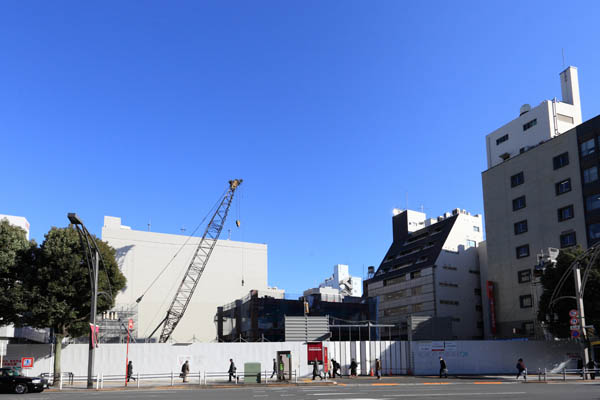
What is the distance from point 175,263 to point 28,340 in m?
43.0

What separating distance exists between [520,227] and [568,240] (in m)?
8.49

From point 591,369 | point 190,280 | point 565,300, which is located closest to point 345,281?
point 190,280

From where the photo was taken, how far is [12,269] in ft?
132

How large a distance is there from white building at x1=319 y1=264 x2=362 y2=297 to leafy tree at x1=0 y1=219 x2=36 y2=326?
125m

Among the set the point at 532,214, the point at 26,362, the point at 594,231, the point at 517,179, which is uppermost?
the point at 517,179

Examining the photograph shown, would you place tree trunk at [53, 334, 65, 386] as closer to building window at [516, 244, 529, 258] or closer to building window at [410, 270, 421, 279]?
building window at [516, 244, 529, 258]

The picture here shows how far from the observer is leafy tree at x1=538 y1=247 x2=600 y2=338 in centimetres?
4488

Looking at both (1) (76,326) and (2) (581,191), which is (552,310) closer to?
(2) (581,191)

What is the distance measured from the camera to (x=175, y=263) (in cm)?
10325

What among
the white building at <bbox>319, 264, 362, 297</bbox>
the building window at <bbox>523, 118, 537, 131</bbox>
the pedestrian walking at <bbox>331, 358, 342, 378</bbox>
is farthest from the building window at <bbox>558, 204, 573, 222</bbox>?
the white building at <bbox>319, 264, 362, 297</bbox>

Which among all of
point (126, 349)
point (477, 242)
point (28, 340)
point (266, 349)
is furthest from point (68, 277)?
point (477, 242)

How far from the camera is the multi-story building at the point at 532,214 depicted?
200 ft

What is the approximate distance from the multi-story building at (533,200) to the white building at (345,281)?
83.0 meters

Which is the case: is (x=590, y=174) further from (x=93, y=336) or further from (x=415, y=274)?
(x=93, y=336)
